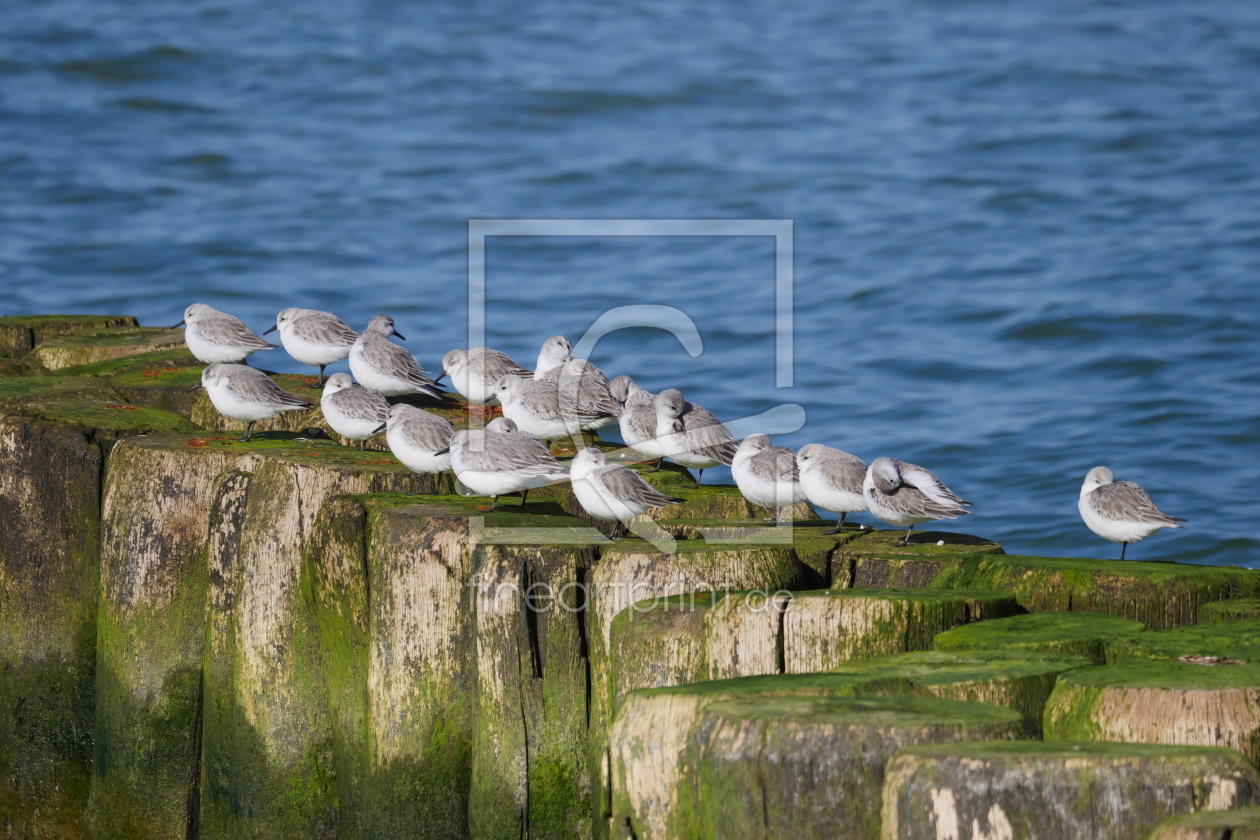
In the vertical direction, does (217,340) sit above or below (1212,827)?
above

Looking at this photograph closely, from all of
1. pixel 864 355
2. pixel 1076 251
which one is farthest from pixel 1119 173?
pixel 864 355

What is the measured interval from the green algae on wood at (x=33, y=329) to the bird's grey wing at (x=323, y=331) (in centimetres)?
123

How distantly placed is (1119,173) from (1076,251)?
3.24 m

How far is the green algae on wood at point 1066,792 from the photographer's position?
349cm

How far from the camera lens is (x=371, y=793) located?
624 cm

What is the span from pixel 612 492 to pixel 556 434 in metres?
1.97

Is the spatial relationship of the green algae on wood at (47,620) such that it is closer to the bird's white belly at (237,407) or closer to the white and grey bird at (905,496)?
the bird's white belly at (237,407)

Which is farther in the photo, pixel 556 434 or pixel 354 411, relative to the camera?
pixel 556 434

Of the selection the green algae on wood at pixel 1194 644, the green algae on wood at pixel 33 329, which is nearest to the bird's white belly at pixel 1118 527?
the green algae on wood at pixel 1194 644

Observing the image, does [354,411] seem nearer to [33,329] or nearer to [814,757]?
[33,329]

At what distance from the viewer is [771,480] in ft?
22.9

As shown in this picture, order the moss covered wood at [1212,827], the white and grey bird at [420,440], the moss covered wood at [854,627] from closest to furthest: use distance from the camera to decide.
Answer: the moss covered wood at [1212,827], the moss covered wood at [854,627], the white and grey bird at [420,440]

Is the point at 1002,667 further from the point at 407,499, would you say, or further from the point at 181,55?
the point at 181,55

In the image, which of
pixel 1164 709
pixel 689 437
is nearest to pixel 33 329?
pixel 689 437
